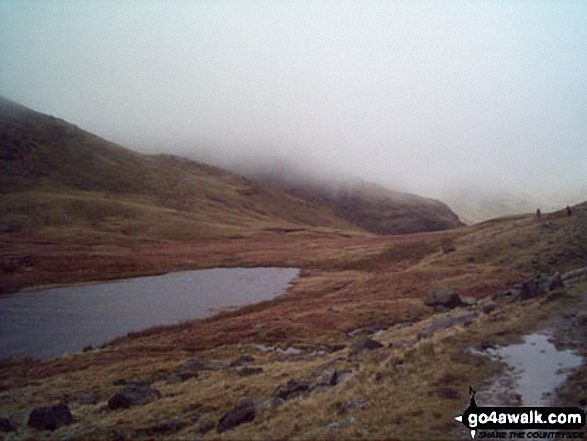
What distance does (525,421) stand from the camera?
14.0 meters

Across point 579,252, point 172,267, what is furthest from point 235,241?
point 579,252

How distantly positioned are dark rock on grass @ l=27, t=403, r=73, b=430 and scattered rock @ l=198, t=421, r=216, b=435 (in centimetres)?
747

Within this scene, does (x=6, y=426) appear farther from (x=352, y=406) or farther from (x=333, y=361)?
(x=333, y=361)

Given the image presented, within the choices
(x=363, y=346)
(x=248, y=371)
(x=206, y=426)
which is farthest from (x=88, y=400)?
(x=363, y=346)

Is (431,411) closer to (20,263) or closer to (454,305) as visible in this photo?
(454,305)

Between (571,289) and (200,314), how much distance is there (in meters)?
43.5

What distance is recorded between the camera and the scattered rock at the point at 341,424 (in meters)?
14.6

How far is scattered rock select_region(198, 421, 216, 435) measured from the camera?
56.9ft

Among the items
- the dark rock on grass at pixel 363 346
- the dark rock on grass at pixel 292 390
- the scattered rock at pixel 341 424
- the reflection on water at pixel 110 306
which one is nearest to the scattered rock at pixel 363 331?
the dark rock on grass at pixel 363 346

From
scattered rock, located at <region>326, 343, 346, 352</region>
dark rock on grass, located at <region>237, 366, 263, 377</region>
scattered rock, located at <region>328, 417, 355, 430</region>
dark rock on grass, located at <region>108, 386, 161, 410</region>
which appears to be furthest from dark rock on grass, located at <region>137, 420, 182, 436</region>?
scattered rock, located at <region>326, 343, 346, 352</region>

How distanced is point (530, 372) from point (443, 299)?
27796mm

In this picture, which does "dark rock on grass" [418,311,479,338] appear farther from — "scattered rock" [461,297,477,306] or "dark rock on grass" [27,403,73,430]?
"dark rock on grass" [27,403,73,430]

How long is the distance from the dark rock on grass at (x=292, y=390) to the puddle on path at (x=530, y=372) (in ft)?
28.4

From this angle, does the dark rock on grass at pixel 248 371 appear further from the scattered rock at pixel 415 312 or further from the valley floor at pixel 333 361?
the scattered rock at pixel 415 312
